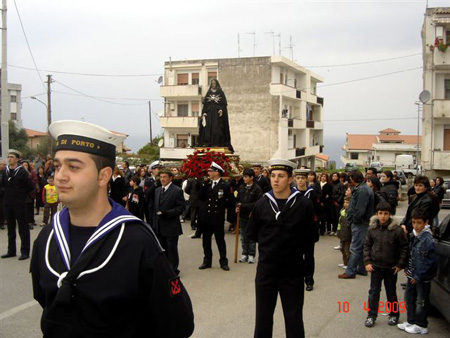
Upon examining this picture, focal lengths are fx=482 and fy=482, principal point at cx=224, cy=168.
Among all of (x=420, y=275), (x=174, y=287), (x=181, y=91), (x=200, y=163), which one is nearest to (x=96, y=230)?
(x=174, y=287)

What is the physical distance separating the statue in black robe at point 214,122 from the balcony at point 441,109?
2021cm

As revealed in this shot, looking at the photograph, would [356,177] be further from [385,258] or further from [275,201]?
[275,201]

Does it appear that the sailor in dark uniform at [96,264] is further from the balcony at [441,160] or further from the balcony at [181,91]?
the balcony at [181,91]

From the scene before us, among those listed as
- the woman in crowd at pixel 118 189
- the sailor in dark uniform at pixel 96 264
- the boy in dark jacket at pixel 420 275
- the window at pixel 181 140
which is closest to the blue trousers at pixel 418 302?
the boy in dark jacket at pixel 420 275

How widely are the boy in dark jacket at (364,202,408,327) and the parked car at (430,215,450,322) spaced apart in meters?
0.41

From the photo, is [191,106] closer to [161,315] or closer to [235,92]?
[235,92]

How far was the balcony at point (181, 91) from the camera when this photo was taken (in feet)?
147

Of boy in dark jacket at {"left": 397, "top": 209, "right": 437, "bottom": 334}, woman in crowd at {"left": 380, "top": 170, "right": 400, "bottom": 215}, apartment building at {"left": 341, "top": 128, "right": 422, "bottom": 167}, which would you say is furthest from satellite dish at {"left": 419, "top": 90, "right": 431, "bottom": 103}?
apartment building at {"left": 341, "top": 128, "right": 422, "bottom": 167}

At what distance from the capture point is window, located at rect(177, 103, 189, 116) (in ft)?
155

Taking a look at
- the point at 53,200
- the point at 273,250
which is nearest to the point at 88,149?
the point at 273,250

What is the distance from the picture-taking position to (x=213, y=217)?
30.9 feet

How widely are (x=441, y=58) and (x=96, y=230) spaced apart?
3244 centimetres

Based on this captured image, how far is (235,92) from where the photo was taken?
148 ft

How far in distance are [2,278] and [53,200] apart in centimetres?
589
